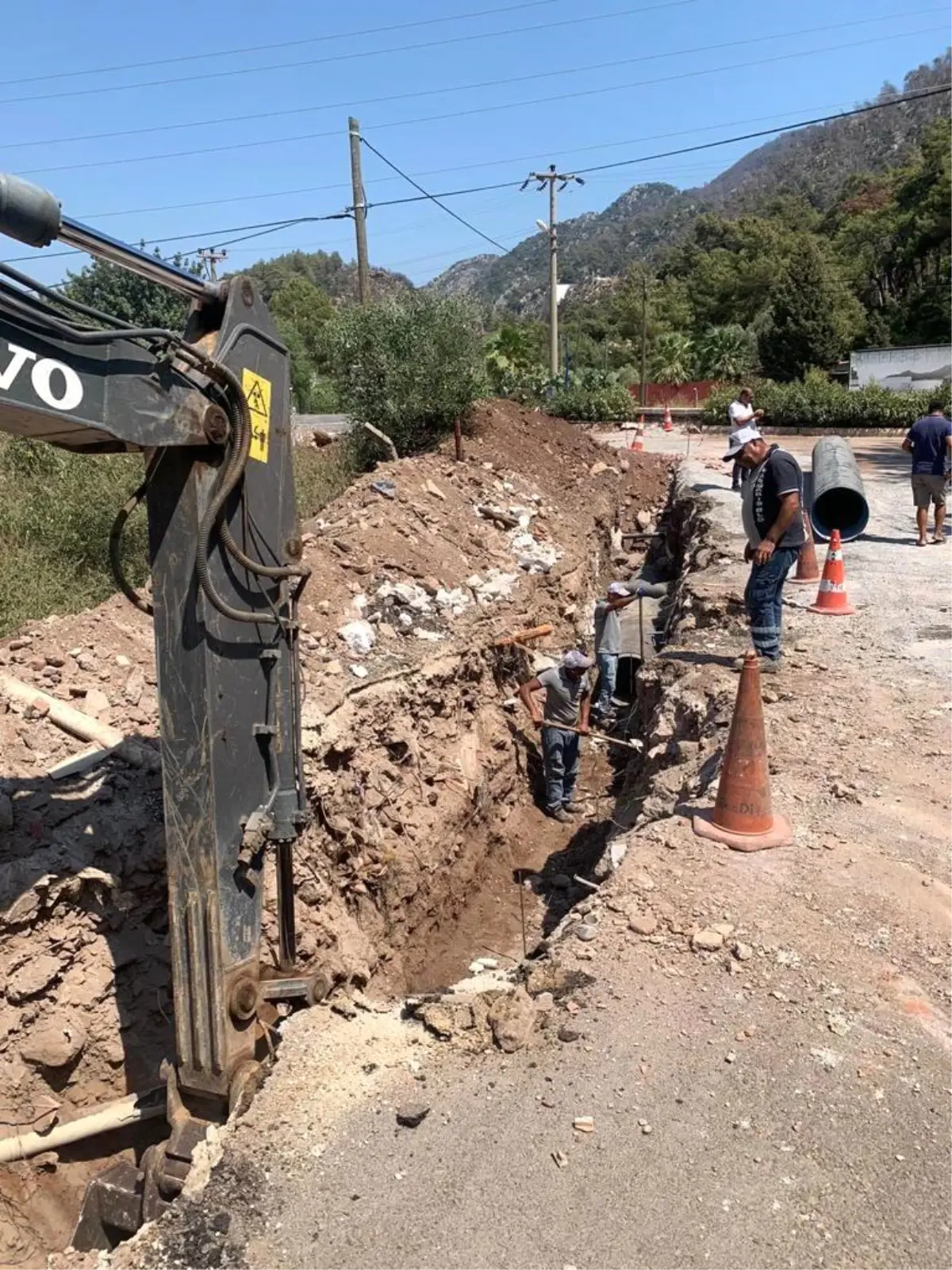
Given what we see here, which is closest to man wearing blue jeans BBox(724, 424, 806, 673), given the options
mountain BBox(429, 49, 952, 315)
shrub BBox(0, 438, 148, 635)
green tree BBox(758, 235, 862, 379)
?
shrub BBox(0, 438, 148, 635)

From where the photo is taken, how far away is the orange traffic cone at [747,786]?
15.2 feet

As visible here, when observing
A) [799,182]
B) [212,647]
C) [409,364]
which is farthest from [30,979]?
[799,182]

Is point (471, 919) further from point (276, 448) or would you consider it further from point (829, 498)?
point (829, 498)

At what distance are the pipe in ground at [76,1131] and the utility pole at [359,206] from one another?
17.5 m

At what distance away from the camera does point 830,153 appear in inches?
5659

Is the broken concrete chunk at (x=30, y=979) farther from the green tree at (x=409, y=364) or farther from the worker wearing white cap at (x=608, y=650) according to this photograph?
the green tree at (x=409, y=364)

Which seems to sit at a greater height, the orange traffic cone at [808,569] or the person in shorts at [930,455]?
the person in shorts at [930,455]

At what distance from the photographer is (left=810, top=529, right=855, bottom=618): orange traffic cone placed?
26.8 feet

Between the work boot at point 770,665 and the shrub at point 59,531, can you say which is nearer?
the work boot at point 770,665

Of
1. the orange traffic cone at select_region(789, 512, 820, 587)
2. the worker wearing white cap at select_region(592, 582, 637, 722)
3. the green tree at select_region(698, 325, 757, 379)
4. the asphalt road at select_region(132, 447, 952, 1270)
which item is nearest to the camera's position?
the asphalt road at select_region(132, 447, 952, 1270)

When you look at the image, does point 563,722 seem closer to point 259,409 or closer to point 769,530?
point 769,530

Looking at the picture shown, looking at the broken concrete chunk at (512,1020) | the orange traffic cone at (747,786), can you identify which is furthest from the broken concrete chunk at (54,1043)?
the orange traffic cone at (747,786)

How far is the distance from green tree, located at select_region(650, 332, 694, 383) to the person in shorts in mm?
32256

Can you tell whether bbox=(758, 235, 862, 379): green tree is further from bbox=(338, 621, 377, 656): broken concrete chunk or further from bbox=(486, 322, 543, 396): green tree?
bbox=(338, 621, 377, 656): broken concrete chunk
